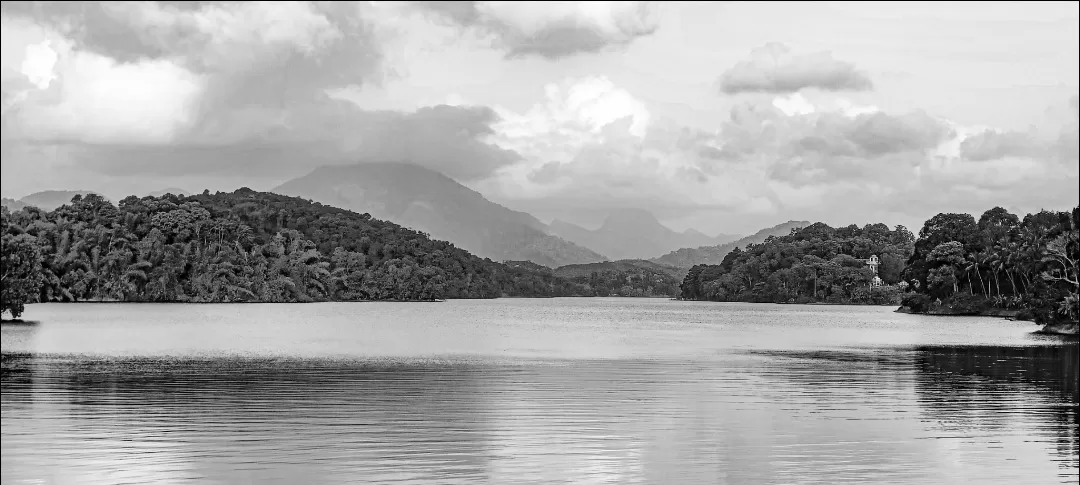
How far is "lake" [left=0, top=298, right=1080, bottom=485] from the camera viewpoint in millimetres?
17797

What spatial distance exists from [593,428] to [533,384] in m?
10.1

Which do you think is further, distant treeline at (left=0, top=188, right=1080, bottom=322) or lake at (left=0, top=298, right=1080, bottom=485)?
distant treeline at (left=0, top=188, right=1080, bottom=322)

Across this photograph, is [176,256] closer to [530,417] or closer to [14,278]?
[14,278]

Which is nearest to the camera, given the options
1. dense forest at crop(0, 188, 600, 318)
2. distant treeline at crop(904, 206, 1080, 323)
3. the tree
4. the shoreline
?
the tree

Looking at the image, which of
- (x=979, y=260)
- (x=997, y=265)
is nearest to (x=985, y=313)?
(x=979, y=260)

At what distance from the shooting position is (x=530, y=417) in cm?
2433

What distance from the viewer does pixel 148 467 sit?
17.3 m

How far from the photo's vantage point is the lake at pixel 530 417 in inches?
701

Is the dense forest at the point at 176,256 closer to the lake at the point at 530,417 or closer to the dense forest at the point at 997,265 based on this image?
the lake at the point at 530,417

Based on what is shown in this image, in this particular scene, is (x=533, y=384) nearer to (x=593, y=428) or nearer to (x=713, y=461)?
(x=593, y=428)

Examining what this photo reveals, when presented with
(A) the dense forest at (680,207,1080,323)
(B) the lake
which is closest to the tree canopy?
(B) the lake

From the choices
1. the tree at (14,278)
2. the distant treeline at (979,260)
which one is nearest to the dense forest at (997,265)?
the distant treeline at (979,260)

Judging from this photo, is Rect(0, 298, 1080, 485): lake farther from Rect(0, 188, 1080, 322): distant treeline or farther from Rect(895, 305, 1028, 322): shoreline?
Rect(895, 305, 1028, 322): shoreline

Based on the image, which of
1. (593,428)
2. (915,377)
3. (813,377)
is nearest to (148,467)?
(593,428)
